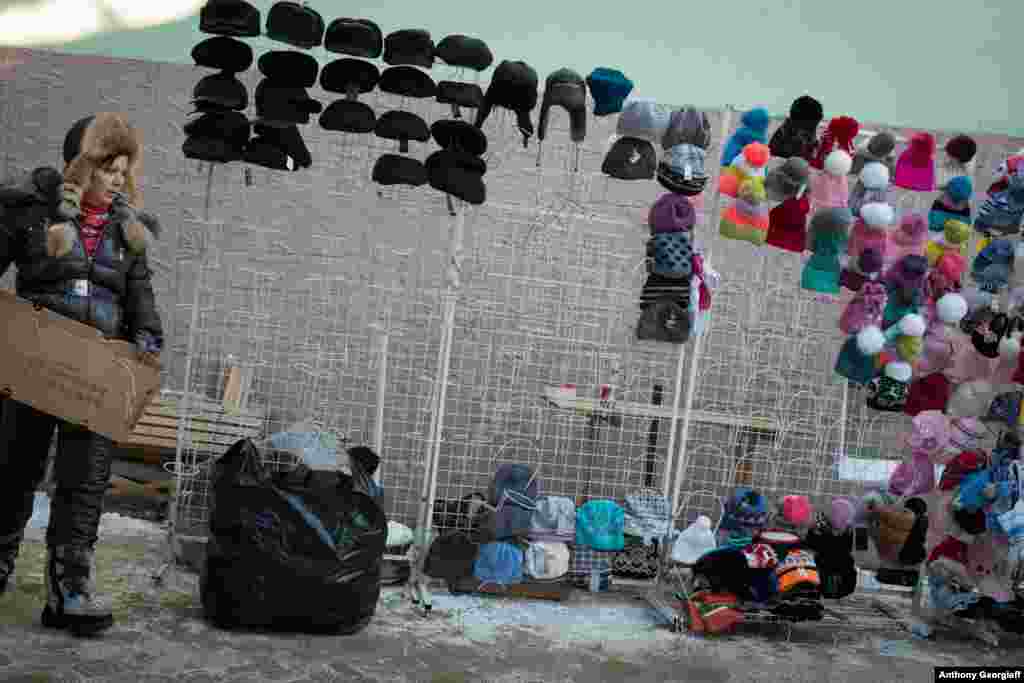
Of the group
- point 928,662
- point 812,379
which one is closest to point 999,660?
point 928,662

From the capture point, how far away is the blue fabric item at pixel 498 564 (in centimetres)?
423

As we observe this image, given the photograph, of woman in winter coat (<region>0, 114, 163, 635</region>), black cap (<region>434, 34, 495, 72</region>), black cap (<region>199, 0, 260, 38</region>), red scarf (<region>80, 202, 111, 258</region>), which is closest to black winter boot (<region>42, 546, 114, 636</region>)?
woman in winter coat (<region>0, 114, 163, 635</region>)

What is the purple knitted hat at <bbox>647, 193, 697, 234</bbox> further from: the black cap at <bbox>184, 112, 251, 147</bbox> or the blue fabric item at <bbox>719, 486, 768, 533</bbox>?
the black cap at <bbox>184, 112, 251, 147</bbox>

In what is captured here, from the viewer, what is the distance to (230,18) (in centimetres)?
384

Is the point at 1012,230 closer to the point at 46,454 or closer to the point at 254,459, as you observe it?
the point at 254,459

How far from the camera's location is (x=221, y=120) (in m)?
3.95

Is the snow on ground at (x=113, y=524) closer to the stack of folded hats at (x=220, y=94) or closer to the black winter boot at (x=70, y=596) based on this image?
the black winter boot at (x=70, y=596)

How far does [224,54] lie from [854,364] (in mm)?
3047

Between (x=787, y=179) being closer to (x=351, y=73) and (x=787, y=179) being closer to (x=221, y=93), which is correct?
(x=351, y=73)

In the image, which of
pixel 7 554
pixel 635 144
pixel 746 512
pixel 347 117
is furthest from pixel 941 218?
pixel 7 554

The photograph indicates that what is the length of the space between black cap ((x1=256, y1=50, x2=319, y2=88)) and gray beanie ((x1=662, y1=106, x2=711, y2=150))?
1.54 metres

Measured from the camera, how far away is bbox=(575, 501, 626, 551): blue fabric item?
4426 millimetres

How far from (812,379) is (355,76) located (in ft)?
9.51

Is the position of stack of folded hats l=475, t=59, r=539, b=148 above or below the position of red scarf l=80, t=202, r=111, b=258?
above
